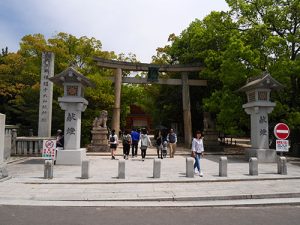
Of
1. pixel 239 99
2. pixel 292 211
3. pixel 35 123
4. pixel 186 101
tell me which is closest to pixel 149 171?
pixel 292 211

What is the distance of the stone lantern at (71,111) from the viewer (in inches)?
667

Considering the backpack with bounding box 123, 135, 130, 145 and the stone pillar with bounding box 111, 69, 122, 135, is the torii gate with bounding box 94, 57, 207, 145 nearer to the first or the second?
the stone pillar with bounding box 111, 69, 122, 135

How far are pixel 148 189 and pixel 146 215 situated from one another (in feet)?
9.20

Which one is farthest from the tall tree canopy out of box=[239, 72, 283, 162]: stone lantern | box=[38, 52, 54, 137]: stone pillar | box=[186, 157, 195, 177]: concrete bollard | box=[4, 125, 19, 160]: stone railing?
box=[4, 125, 19, 160]: stone railing

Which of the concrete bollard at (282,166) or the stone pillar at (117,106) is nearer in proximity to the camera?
the concrete bollard at (282,166)

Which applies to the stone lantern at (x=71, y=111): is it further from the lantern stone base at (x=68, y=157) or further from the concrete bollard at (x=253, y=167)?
the concrete bollard at (x=253, y=167)

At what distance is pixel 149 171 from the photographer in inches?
572

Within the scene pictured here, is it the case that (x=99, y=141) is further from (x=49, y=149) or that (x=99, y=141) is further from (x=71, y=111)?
(x=49, y=149)

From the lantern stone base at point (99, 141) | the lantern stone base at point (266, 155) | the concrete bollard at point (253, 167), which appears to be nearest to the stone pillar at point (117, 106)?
the lantern stone base at point (99, 141)

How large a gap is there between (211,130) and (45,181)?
18.2 m

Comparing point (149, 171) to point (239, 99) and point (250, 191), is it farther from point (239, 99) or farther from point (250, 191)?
point (239, 99)

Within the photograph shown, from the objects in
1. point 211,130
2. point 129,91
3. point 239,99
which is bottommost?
point 211,130

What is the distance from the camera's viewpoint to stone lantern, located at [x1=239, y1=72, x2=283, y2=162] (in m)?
18.1

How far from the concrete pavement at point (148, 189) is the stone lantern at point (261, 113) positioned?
401 centimetres
